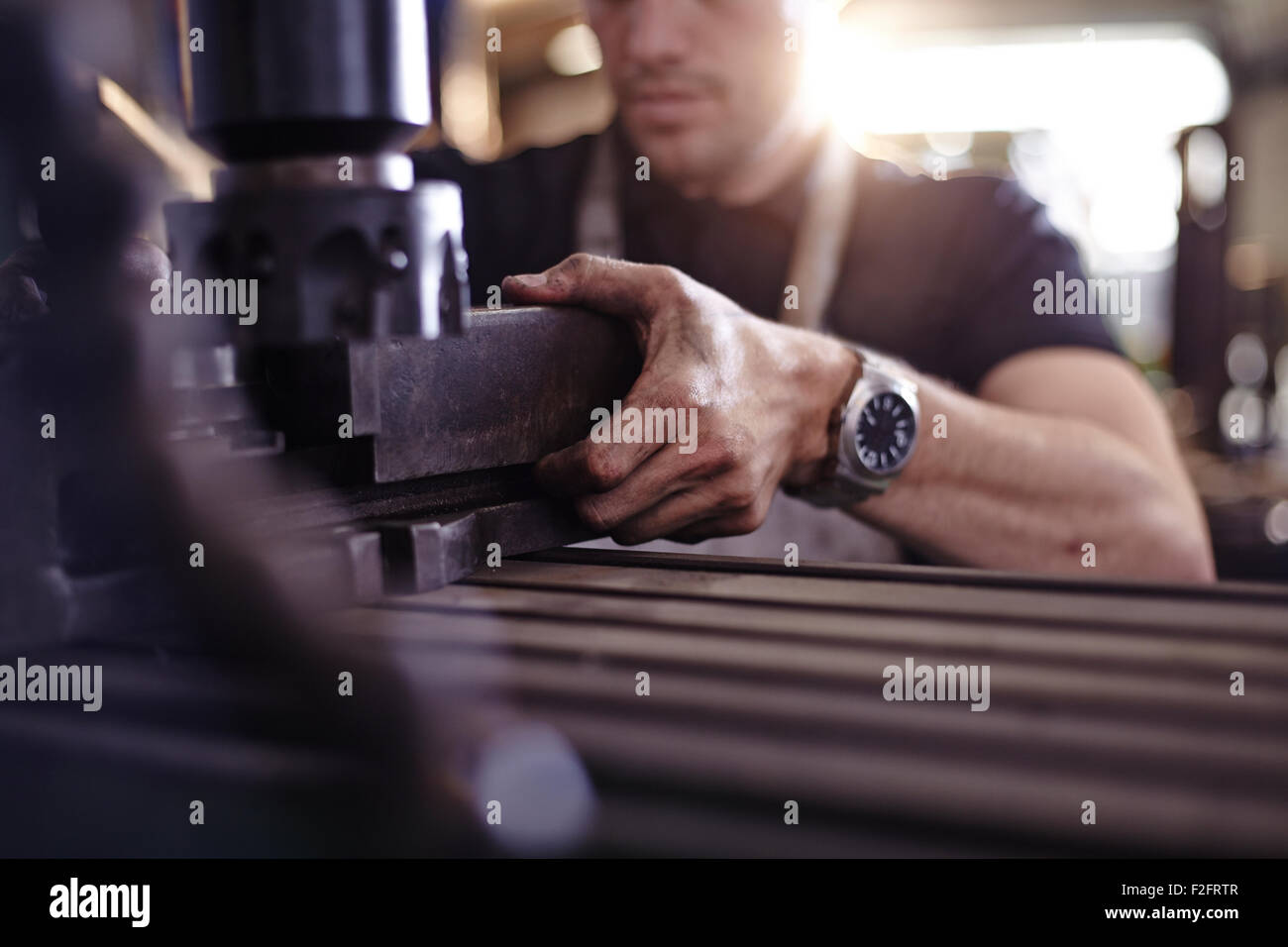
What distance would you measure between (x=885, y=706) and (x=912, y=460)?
0.66 m

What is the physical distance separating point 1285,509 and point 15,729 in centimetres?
268

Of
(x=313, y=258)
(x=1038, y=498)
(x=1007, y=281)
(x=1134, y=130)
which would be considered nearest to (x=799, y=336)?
(x=1038, y=498)

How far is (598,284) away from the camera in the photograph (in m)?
0.82

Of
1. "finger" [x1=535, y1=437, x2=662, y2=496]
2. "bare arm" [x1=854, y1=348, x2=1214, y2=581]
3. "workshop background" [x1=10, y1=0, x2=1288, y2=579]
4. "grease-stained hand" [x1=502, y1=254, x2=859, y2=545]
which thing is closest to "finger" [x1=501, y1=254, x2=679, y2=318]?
"grease-stained hand" [x1=502, y1=254, x2=859, y2=545]

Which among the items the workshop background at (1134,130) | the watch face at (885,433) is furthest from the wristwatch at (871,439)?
the workshop background at (1134,130)

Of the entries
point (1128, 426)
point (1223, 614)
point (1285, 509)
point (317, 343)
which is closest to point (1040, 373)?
point (1128, 426)

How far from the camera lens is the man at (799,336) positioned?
82 cm

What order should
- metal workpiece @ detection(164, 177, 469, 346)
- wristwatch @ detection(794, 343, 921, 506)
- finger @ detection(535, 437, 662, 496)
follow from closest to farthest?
metal workpiece @ detection(164, 177, 469, 346) → finger @ detection(535, 437, 662, 496) → wristwatch @ detection(794, 343, 921, 506)

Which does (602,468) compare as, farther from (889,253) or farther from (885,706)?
(889,253)

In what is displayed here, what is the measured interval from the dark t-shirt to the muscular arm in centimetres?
12

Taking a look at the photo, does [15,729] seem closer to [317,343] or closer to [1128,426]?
[317,343]

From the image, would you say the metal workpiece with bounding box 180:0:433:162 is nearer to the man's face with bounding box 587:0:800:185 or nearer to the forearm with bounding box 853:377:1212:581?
the forearm with bounding box 853:377:1212:581

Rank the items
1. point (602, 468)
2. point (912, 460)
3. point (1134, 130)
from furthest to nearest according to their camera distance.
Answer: point (1134, 130) → point (912, 460) → point (602, 468)

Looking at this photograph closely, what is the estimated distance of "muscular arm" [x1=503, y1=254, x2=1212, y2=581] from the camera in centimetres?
80
